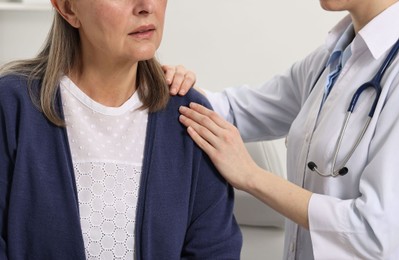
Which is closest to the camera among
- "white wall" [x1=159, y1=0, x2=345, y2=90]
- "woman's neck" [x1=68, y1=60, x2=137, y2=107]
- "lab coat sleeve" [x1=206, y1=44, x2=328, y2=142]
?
"woman's neck" [x1=68, y1=60, x2=137, y2=107]

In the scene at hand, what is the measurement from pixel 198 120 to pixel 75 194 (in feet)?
0.98

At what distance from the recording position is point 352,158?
4.33ft

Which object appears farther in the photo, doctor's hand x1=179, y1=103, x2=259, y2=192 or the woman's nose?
doctor's hand x1=179, y1=103, x2=259, y2=192

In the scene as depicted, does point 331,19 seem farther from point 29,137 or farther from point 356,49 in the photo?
point 29,137

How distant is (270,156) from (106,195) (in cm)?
92

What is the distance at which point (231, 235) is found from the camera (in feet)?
4.46

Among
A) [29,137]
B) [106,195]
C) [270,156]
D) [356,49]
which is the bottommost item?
[270,156]

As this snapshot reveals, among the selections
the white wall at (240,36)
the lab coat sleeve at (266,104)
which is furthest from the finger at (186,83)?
the white wall at (240,36)

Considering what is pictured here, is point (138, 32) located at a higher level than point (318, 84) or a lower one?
higher

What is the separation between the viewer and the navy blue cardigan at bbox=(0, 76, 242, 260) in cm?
124

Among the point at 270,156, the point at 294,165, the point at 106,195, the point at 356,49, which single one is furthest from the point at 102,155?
the point at 270,156

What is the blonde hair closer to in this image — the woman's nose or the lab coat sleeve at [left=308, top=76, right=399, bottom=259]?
the woman's nose

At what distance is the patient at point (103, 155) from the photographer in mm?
1235

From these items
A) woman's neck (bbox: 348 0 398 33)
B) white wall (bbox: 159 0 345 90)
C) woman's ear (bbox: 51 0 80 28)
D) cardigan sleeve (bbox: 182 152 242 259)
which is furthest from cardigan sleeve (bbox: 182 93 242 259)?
white wall (bbox: 159 0 345 90)
